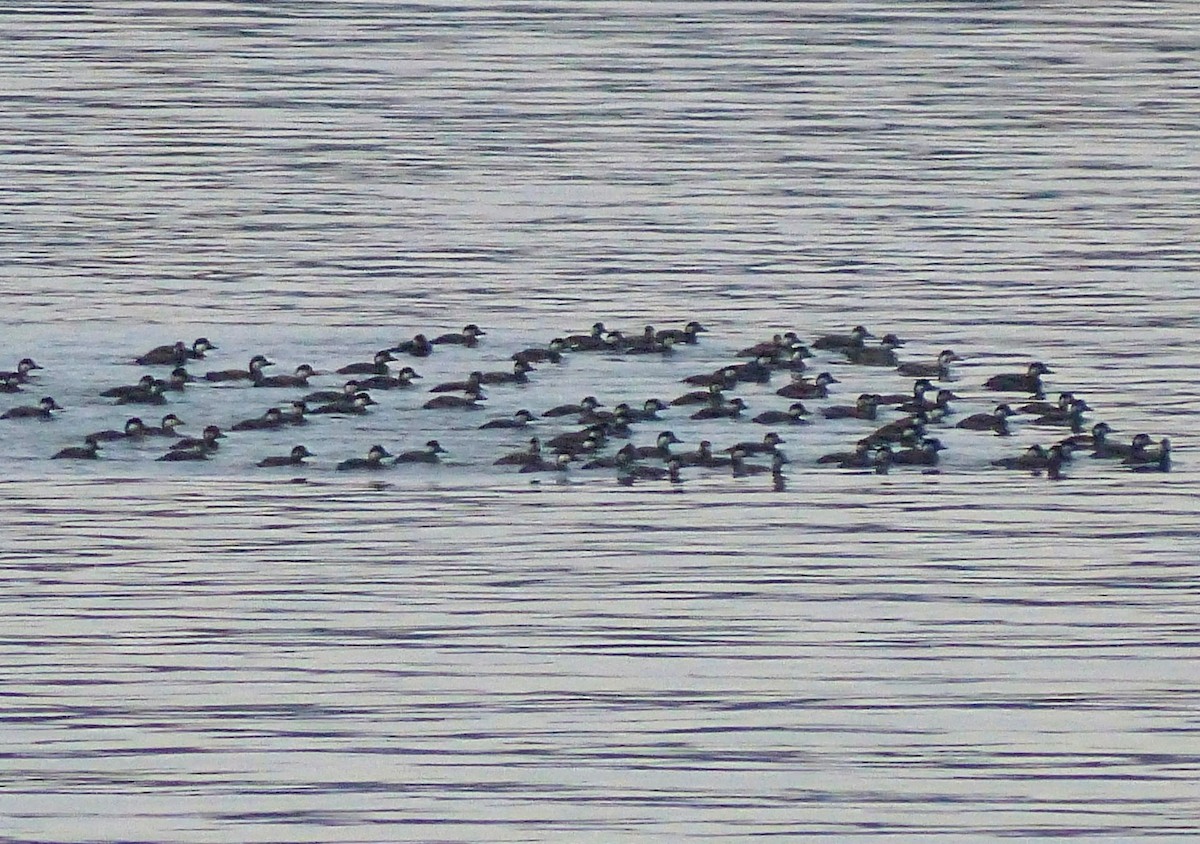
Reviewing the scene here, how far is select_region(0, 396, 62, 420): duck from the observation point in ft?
105

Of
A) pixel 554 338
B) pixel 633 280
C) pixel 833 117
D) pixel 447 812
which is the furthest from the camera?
pixel 833 117

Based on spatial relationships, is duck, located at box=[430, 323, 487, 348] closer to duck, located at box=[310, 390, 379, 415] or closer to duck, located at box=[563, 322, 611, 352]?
duck, located at box=[563, 322, 611, 352]

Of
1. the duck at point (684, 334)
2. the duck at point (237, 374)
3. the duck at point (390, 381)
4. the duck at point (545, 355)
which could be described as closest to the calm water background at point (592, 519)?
the duck at point (684, 334)

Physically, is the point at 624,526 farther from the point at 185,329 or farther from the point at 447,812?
the point at 185,329

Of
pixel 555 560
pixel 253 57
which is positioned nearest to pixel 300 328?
pixel 555 560

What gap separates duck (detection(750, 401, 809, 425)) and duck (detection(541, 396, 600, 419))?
1.83m

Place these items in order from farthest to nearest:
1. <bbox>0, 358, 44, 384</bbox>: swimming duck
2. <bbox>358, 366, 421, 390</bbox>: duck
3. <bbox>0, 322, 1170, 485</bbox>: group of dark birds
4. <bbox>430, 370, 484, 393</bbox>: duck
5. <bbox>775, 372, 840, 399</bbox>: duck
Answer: <bbox>775, 372, 840, 399</bbox>: duck → <bbox>358, 366, 421, 390</bbox>: duck → <bbox>0, 358, 44, 384</bbox>: swimming duck → <bbox>430, 370, 484, 393</bbox>: duck → <bbox>0, 322, 1170, 485</bbox>: group of dark birds

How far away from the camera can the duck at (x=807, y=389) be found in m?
34.2

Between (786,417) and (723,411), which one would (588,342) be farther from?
(786,417)

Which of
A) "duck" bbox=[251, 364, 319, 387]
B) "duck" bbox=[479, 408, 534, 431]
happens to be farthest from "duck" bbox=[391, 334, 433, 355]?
"duck" bbox=[479, 408, 534, 431]

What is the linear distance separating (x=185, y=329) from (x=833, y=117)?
26.9 metres

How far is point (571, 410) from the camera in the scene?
108 ft

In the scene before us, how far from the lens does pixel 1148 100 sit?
211ft

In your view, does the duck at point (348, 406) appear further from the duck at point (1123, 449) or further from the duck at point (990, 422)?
the duck at point (1123, 449)
